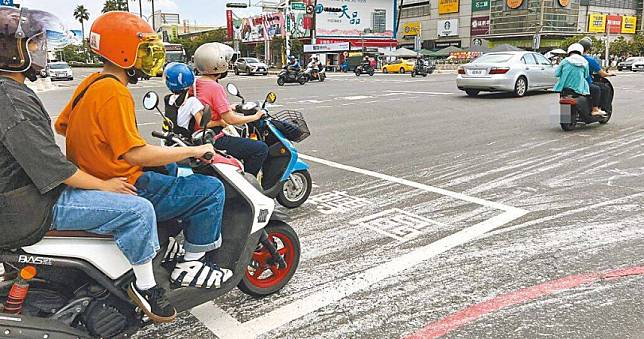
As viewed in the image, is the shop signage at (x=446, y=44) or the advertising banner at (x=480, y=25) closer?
the advertising banner at (x=480, y=25)

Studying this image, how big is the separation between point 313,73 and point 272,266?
27206 millimetres

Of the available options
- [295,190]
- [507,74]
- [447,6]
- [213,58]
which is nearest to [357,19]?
[447,6]

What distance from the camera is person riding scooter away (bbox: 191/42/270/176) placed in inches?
183

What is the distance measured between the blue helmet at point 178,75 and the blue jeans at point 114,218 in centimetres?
139

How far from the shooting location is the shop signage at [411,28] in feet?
301

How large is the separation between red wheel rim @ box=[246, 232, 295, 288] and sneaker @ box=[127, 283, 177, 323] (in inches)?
28.9

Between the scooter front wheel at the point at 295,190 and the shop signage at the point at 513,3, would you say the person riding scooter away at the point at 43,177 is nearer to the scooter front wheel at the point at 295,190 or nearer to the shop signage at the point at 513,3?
the scooter front wheel at the point at 295,190

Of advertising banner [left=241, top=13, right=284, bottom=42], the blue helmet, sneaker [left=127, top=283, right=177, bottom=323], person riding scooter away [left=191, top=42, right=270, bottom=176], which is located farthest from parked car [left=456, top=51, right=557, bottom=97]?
advertising banner [left=241, top=13, right=284, bottom=42]

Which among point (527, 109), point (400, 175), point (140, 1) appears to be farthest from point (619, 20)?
point (400, 175)

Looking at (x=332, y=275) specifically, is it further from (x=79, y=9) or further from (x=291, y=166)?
(x=79, y=9)

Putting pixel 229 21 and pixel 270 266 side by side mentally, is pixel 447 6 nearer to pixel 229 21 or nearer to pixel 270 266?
pixel 229 21

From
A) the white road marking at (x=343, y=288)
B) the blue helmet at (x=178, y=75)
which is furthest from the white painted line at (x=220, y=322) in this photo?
the blue helmet at (x=178, y=75)

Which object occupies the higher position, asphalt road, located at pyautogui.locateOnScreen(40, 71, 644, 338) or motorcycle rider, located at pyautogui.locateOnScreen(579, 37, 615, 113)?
motorcycle rider, located at pyautogui.locateOnScreen(579, 37, 615, 113)

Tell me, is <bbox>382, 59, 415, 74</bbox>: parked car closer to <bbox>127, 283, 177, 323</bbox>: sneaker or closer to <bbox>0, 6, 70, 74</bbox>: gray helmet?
<bbox>127, 283, 177, 323</bbox>: sneaker
